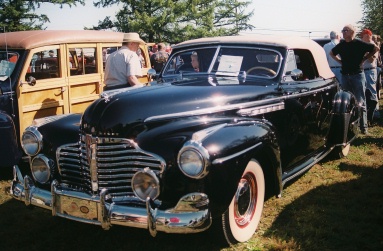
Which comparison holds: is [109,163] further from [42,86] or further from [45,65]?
[45,65]

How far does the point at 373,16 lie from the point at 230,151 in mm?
39349

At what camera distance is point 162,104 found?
9.96 feet

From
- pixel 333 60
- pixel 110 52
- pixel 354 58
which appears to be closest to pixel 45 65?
pixel 110 52

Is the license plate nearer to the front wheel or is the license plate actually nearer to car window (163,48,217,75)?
the front wheel

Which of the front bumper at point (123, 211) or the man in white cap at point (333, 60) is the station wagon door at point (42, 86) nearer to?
the front bumper at point (123, 211)

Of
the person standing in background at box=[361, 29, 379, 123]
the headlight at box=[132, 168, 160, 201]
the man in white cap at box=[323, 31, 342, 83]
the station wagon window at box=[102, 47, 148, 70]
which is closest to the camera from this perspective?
the headlight at box=[132, 168, 160, 201]

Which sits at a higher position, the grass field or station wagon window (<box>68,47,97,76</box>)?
station wagon window (<box>68,47,97,76</box>)

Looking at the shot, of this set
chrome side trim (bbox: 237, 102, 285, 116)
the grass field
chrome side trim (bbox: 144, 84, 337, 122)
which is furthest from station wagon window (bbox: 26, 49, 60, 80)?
chrome side trim (bbox: 237, 102, 285, 116)

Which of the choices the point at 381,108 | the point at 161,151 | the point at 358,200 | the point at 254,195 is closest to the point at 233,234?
the point at 254,195

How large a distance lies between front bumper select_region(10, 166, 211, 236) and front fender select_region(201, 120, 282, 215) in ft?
0.41

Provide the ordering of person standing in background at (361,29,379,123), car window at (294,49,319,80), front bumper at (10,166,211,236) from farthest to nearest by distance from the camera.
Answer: person standing in background at (361,29,379,123) → car window at (294,49,319,80) → front bumper at (10,166,211,236)

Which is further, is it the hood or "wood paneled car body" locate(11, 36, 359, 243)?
the hood

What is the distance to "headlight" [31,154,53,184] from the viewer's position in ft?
10.3

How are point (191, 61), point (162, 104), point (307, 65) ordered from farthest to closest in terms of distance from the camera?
point (307, 65), point (191, 61), point (162, 104)
